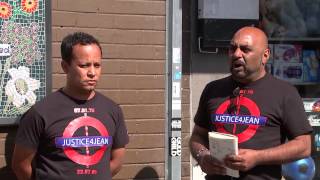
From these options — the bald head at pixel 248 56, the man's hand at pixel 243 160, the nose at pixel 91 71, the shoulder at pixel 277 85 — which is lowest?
the man's hand at pixel 243 160

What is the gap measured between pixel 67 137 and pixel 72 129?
6cm

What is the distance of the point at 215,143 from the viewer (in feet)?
9.95

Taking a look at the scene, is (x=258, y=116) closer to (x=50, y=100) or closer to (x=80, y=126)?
(x=80, y=126)

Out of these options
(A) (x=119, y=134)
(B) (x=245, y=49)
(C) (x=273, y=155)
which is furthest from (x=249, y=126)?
(A) (x=119, y=134)

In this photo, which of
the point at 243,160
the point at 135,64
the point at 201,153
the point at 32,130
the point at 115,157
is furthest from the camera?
the point at 135,64

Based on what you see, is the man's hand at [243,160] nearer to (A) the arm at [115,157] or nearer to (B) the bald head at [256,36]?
(B) the bald head at [256,36]

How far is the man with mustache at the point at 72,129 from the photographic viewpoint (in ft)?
10.2

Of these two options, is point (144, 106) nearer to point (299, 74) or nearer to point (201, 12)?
point (201, 12)

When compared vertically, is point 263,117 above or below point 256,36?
below

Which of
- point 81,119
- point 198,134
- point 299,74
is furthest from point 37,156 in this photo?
point 299,74

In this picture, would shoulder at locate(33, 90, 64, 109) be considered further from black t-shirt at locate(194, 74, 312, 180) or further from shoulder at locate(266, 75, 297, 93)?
shoulder at locate(266, 75, 297, 93)

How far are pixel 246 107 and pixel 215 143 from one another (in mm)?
310

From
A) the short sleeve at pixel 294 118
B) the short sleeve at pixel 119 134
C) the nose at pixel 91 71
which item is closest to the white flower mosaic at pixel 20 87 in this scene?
the short sleeve at pixel 119 134

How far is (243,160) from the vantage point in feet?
9.80
